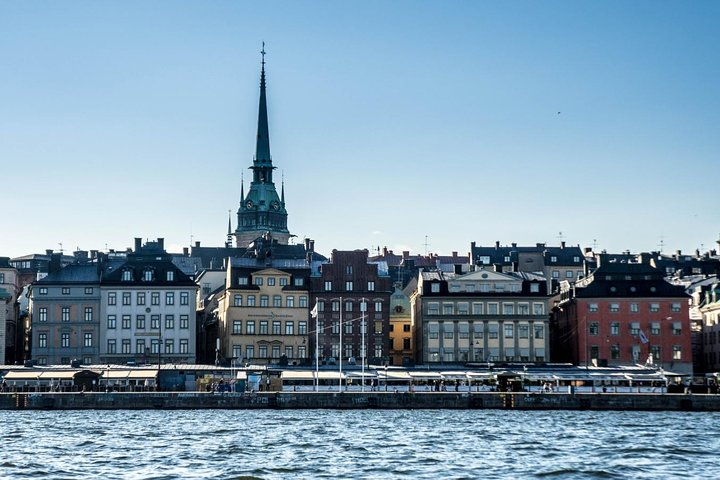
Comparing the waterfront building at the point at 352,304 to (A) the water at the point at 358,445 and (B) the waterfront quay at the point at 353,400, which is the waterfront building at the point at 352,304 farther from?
(A) the water at the point at 358,445

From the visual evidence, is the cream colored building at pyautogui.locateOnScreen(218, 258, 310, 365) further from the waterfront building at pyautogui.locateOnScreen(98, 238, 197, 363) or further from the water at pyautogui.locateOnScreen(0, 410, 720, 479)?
the water at pyautogui.locateOnScreen(0, 410, 720, 479)

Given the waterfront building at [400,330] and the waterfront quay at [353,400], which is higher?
the waterfront building at [400,330]

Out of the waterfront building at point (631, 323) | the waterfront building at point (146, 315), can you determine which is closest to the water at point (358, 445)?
the waterfront building at point (146, 315)

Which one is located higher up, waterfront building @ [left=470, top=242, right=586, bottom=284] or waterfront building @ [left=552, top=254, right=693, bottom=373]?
waterfront building @ [left=470, top=242, right=586, bottom=284]

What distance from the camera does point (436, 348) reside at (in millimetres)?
149375

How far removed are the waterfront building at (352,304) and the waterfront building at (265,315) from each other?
182cm

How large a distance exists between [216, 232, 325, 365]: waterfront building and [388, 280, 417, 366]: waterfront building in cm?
1354

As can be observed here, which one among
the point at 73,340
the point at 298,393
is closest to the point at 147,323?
the point at 73,340

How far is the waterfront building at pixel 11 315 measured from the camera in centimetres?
15840

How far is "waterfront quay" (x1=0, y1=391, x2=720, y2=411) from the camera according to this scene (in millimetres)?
109938

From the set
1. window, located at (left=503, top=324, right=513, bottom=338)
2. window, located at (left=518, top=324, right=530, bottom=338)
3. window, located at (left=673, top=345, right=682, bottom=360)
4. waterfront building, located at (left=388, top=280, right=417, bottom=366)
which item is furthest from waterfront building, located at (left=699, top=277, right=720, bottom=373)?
waterfront building, located at (left=388, top=280, right=417, bottom=366)

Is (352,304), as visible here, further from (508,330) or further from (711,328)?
(711,328)

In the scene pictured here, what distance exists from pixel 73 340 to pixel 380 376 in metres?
39.8

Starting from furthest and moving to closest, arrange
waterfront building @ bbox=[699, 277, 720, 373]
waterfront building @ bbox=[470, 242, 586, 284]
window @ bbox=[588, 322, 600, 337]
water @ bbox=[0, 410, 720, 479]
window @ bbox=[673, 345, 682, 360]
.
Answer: waterfront building @ bbox=[470, 242, 586, 284] → waterfront building @ bbox=[699, 277, 720, 373] → window @ bbox=[588, 322, 600, 337] → window @ bbox=[673, 345, 682, 360] → water @ bbox=[0, 410, 720, 479]
